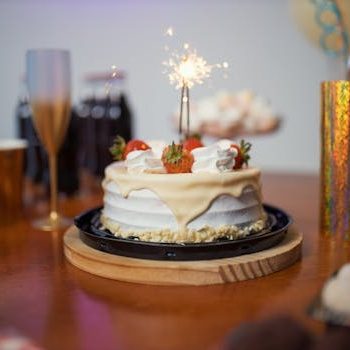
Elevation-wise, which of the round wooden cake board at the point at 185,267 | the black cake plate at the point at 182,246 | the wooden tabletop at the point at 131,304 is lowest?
the wooden tabletop at the point at 131,304

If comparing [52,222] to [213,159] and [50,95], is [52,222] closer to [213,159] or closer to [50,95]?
[50,95]

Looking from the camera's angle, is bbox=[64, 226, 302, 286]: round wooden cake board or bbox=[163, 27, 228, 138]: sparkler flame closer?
bbox=[64, 226, 302, 286]: round wooden cake board

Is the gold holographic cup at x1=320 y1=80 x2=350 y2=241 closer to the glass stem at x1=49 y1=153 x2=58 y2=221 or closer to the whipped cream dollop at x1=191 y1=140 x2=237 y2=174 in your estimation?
the whipped cream dollop at x1=191 y1=140 x2=237 y2=174

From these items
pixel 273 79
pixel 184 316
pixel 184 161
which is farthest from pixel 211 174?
pixel 273 79

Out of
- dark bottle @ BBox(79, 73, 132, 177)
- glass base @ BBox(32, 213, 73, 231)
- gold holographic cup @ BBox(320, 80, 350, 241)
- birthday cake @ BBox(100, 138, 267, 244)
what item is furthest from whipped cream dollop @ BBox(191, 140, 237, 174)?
dark bottle @ BBox(79, 73, 132, 177)

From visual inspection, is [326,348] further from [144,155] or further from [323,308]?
[144,155]

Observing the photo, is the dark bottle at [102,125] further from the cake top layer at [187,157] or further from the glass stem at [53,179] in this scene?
the cake top layer at [187,157]

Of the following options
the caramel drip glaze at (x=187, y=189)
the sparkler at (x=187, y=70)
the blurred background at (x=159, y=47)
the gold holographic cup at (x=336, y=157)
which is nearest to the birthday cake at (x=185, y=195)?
the caramel drip glaze at (x=187, y=189)

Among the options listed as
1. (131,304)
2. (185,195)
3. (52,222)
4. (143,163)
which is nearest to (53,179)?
(52,222)
